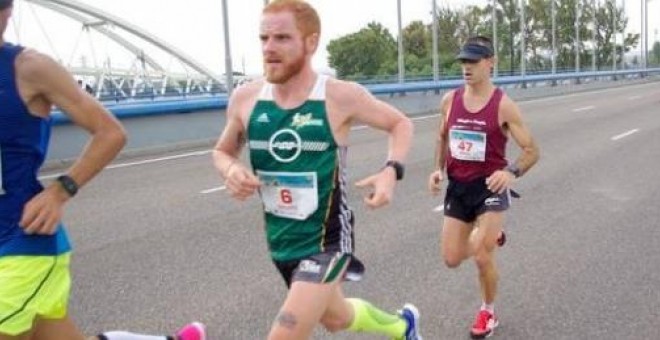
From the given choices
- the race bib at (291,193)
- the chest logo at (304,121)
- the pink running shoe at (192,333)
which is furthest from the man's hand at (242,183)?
the pink running shoe at (192,333)

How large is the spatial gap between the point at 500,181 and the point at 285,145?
201 centimetres

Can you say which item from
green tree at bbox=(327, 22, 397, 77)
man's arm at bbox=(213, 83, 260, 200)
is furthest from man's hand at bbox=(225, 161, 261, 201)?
green tree at bbox=(327, 22, 397, 77)

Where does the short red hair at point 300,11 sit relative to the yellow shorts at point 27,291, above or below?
above

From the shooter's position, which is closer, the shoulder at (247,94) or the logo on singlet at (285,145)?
the logo on singlet at (285,145)

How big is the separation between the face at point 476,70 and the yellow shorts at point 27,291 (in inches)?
124

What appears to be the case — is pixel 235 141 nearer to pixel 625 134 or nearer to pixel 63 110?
pixel 63 110

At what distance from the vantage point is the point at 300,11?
3418mm

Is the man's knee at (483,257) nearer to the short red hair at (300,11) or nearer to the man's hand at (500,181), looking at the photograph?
the man's hand at (500,181)

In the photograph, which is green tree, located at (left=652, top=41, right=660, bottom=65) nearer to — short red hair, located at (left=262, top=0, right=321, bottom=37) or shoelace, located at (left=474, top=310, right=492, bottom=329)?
shoelace, located at (left=474, top=310, right=492, bottom=329)

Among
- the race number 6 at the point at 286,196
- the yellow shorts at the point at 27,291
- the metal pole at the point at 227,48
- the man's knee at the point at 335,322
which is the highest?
the metal pole at the point at 227,48

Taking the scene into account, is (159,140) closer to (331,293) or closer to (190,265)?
(190,265)

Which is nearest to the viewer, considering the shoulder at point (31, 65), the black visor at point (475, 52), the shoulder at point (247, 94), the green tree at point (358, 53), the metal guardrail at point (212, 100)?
the shoulder at point (31, 65)

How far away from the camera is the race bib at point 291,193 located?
350 cm

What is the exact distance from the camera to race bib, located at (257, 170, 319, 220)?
3498mm
